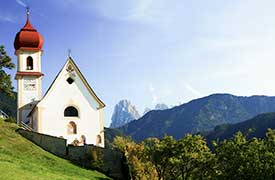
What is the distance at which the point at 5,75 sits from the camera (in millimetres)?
50719

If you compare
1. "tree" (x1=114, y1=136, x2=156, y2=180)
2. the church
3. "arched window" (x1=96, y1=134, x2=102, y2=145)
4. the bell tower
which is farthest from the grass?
the bell tower

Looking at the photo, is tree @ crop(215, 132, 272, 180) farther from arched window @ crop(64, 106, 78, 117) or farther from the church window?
the church window

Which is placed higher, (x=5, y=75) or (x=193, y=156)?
(x=5, y=75)

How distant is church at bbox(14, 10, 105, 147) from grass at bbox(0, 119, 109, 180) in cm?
1100

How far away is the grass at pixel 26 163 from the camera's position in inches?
1068

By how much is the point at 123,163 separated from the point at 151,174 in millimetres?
7179

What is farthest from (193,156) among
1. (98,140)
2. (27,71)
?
(27,71)

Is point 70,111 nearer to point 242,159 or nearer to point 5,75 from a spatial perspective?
point 5,75

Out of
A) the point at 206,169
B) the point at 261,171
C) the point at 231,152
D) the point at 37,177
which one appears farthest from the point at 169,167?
the point at 37,177

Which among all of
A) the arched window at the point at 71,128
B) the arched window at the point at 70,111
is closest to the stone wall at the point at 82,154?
the arched window at the point at 71,128

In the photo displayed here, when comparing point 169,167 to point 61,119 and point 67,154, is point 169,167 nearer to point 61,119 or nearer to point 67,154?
point 67,154

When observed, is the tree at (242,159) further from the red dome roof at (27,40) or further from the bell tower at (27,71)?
the red dome roof at (27,40)

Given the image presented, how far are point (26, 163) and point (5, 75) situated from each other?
66.7 ft

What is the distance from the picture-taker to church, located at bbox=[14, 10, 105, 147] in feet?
201
